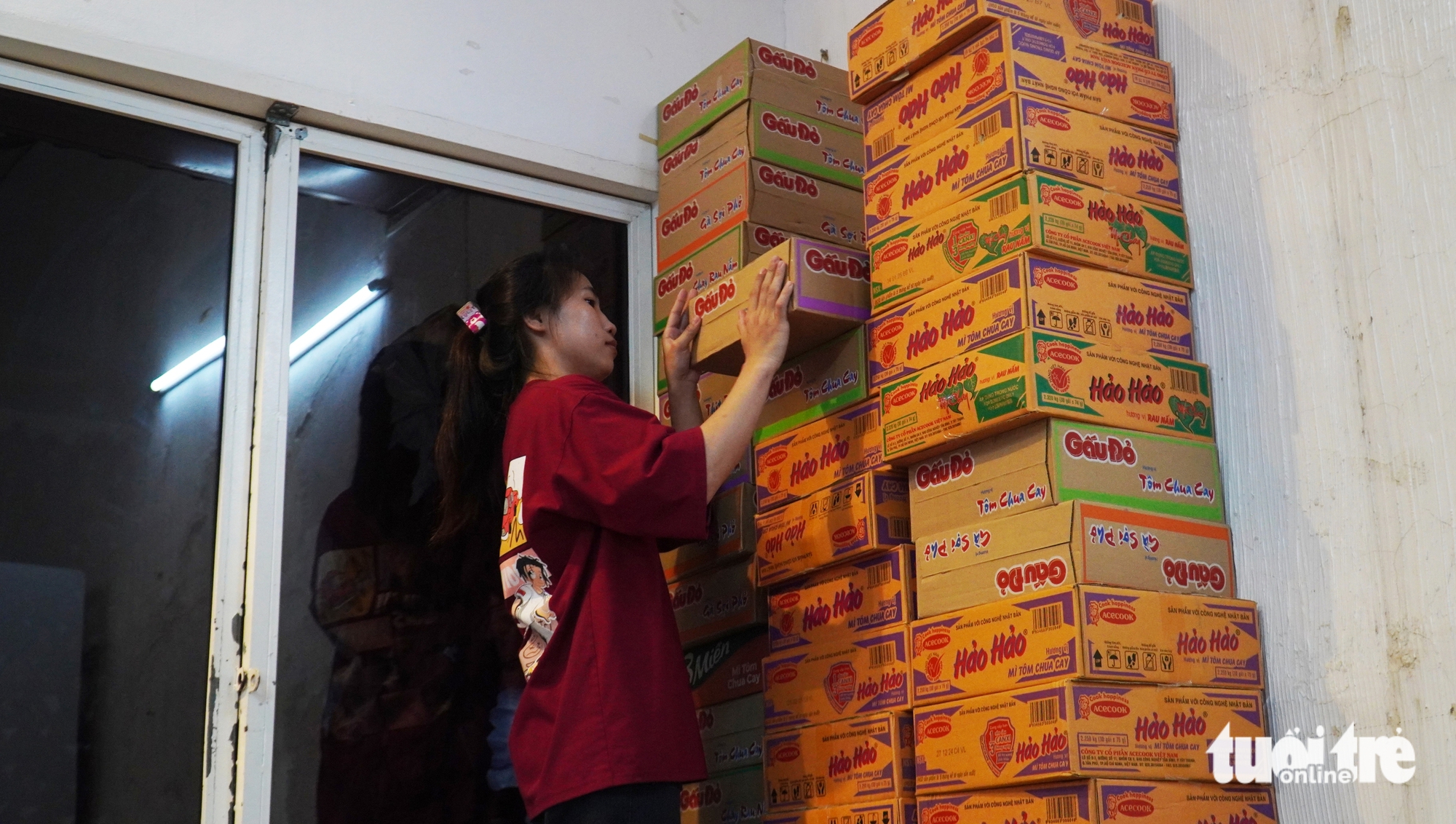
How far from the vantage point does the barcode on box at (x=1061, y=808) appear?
69.4 inches

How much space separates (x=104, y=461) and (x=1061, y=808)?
1.73 metres

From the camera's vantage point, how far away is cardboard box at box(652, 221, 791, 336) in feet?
8.67

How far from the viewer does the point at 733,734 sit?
2432 millimetres

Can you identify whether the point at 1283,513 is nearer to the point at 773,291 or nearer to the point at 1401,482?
the point at 1401,482

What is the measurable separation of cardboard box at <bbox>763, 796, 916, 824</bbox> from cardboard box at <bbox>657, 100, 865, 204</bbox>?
1266 mm

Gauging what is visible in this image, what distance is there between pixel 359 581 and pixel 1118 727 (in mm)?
1457

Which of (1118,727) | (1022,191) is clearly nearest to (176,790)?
(1118,727)

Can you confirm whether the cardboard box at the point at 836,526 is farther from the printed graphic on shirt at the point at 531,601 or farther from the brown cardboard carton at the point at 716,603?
the printed graphic on shirt at the point at 531,601

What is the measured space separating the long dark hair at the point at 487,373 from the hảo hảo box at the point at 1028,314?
0.67m

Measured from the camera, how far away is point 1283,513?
2.00m

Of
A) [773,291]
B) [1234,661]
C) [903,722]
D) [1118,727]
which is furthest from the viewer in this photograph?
[773,291]

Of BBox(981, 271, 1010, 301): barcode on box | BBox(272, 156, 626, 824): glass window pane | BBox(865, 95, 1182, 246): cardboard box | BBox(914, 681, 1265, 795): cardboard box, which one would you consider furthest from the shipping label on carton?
BBox(272, 156, 626, 824): glass window pane

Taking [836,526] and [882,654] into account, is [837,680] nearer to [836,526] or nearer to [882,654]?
[882,654]

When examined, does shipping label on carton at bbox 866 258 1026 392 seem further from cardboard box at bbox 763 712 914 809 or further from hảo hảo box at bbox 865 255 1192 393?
cardboard box at bbox 763 712 914 809
